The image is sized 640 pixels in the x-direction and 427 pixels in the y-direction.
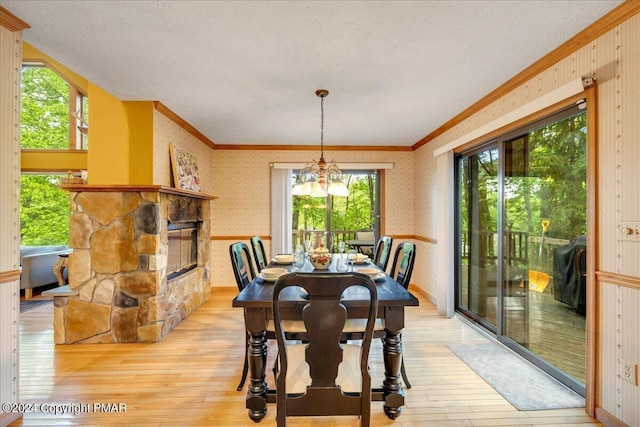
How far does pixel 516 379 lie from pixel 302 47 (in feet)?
9.46

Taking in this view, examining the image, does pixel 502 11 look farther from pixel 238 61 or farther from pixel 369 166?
pixel 369 166

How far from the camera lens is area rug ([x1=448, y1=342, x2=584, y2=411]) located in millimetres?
2090

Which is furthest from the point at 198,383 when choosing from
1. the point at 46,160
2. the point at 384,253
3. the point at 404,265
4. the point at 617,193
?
the point at 46,160

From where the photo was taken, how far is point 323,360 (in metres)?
1.53

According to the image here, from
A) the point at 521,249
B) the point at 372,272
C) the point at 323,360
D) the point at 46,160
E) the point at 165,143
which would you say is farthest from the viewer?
the point at 46,160

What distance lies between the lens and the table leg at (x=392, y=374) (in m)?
1.90

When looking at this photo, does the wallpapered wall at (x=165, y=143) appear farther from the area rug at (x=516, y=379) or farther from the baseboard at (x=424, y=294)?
the baseboard at (x=424, y=294)

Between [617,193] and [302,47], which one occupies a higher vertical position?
[302,47]

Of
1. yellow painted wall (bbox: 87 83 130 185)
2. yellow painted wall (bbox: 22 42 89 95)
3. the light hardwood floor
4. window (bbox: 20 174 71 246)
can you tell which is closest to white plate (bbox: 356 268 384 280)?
the light hardwood floor

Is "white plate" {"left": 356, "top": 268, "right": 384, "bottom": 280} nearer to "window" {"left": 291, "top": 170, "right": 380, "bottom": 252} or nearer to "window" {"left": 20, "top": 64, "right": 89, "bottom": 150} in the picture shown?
"window" {"left": 291, "top": 170, "right": 380, "bottom": 252}

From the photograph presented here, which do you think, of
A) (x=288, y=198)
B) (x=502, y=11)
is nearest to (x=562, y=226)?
(x=502, y=11)

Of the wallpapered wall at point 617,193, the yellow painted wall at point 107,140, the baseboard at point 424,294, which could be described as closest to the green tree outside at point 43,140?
the yellow painted wall at point 107,140

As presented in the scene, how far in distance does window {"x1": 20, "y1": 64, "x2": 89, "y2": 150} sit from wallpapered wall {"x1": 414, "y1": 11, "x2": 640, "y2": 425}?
7966 millimetres

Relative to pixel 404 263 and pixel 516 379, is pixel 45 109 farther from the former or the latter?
pixel 516 379
